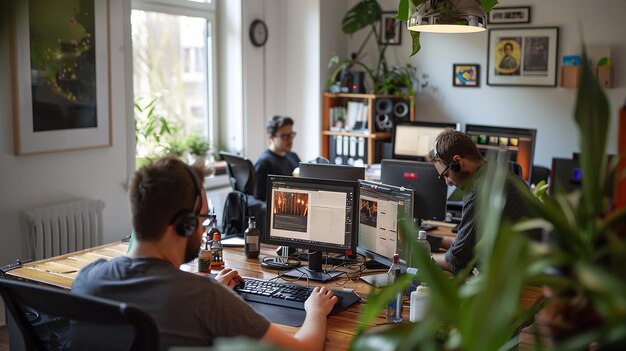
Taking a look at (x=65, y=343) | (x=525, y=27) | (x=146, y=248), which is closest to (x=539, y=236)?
(x=146, y=248)

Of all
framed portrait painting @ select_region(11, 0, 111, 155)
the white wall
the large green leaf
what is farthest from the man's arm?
the large green leaf

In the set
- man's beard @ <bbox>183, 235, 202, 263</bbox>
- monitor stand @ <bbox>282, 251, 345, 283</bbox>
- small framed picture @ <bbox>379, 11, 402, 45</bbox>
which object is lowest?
monitor stand @ <bbox>282, 251, 345, 283</bbox>

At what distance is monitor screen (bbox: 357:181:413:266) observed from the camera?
3.20 m

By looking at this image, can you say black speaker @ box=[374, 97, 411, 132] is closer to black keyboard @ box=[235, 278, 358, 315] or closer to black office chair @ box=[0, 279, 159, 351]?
black keyboard @ box=[235, 278, 358, 315]

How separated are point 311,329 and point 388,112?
4589mm

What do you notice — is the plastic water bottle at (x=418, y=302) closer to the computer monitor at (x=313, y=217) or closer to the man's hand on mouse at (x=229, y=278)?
the computer monitor at (x=313, y=217)

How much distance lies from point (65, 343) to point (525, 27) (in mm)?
5347

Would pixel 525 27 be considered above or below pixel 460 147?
above

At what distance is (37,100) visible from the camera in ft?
16.0

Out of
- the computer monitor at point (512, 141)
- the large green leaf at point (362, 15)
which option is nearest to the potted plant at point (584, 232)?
the computer monitor at point (512, 141)

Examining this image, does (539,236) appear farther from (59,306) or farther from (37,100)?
(37,100)

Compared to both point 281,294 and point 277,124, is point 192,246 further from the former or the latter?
point 277,124

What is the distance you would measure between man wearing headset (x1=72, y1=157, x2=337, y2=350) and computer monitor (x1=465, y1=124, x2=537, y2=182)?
3.31 meters

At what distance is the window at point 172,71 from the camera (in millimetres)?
6094
